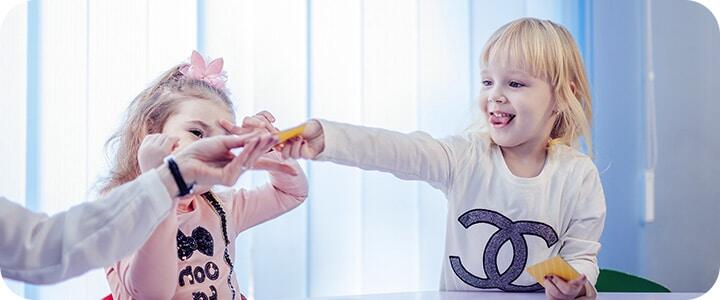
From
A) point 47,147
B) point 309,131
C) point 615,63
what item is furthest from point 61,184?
point 615,63

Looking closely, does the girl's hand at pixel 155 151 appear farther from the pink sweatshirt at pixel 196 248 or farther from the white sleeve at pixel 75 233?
the white sleeve at pixel 75 233

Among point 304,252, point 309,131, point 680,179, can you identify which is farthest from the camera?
point 680,179

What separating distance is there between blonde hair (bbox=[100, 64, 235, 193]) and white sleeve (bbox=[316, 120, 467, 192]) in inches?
9.0

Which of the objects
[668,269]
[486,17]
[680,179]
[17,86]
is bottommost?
[668,269]

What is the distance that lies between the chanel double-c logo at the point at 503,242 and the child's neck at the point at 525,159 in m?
0.09

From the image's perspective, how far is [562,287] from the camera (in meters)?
1.18

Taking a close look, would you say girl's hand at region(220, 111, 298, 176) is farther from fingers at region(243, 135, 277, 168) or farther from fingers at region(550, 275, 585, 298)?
fingers at region(550, 275, 585, 298)

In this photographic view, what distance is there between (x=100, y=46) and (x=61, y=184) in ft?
0.97

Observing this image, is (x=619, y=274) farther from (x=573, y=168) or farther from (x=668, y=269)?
(x=668, y=269)

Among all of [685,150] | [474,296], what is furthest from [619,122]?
[474,296]

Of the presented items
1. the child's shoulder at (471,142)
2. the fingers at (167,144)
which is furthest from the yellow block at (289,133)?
the child's shoulder at (471,142)

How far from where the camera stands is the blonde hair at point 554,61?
138cm

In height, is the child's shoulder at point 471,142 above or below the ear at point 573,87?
below

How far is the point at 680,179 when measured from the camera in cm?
215
